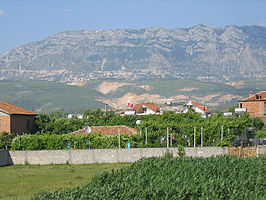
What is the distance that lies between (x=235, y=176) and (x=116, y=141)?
23.9 meters

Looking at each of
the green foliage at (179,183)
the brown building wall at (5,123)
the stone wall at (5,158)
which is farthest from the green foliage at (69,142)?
the green foliage at (179,183)

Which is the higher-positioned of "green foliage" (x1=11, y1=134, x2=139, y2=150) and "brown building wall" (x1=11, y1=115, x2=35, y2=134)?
"brown building wall" (x1=11, y1=115, x2=35, y2=134)

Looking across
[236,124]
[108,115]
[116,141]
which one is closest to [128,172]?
[116,141]

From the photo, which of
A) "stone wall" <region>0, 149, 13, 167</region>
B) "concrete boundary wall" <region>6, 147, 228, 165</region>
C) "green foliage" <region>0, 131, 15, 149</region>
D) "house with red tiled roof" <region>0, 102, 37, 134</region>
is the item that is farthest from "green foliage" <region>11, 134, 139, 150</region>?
"house with red tiled roof" <region>0, 102, 37, 134</region>

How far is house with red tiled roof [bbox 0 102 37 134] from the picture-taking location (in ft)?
218

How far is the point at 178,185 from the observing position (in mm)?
24500

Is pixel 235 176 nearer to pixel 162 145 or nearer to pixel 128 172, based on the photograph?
pixel 128 172

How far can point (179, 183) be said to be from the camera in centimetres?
2542

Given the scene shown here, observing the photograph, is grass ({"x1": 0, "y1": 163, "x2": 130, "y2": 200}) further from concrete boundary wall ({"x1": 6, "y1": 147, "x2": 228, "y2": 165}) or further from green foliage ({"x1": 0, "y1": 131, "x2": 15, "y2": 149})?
green foliage ({"x1": 0, "y1": 131, "x2": 15, "y2": 149})

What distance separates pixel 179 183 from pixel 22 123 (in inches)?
1847

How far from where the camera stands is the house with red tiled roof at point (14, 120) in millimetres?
66375

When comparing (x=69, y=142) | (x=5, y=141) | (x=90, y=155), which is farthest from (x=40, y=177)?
(x=5, y=141)

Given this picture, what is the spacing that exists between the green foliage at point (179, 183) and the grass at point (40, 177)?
4.75 m

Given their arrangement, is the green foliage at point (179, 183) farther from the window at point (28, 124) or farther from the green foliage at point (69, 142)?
the window at point (28, 124)
